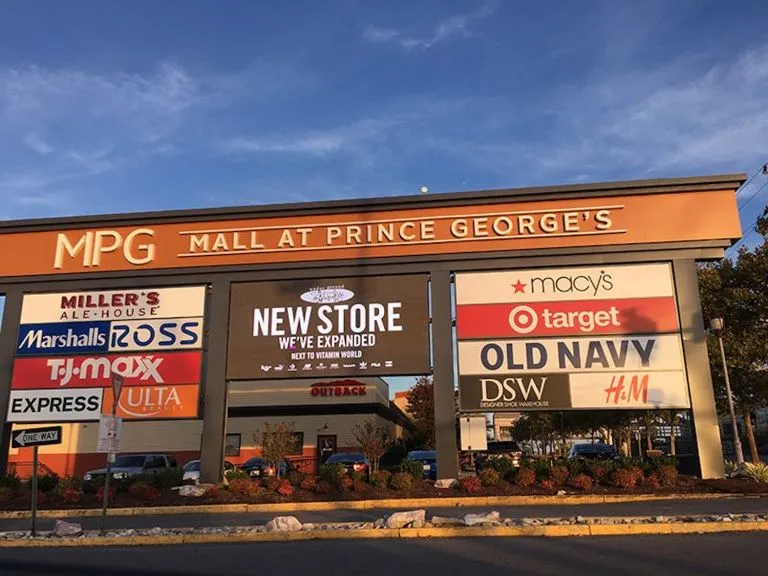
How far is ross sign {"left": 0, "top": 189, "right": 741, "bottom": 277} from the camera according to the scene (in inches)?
714

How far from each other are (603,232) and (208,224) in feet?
36.8

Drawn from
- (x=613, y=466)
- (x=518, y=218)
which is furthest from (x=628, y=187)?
(x=613, y=466)

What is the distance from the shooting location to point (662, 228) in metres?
18.1

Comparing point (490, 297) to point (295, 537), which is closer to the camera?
point (295, 537)

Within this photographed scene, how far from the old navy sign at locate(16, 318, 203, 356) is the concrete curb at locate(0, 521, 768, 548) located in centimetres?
831

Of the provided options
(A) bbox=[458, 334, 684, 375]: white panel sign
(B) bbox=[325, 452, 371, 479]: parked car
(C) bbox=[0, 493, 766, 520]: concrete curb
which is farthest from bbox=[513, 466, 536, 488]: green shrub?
(B) bbox=[325, 452, 371, 479]: parked car

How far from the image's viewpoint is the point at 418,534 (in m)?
10.6

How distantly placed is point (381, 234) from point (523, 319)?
15.1 ft

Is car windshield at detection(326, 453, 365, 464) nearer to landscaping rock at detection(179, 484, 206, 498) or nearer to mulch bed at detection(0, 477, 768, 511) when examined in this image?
mulch bed at detection(0, 477, 768, 511)

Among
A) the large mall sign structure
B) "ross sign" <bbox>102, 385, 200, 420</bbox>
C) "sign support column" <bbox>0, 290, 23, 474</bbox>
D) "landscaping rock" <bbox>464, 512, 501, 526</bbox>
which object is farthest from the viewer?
"sign support column" <bbox>0, 290, 23, 474</bbox>

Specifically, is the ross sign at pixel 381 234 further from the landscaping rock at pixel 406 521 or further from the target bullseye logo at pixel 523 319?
the landscaping rock at pixel 406 521

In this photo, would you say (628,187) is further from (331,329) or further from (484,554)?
(484,554)

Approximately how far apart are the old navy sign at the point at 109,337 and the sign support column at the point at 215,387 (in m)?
0.47

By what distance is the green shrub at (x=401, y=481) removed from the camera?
52.8 feet
